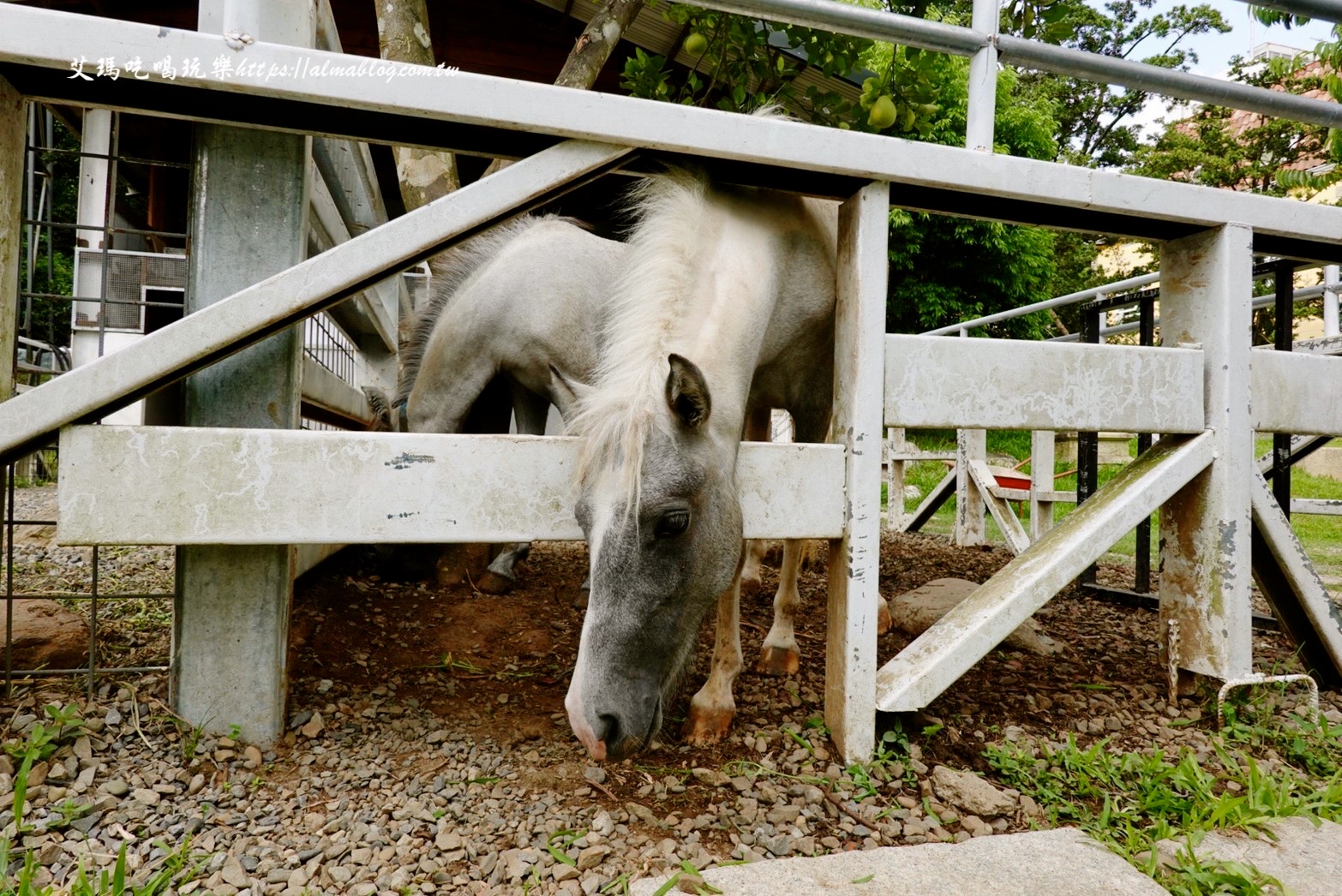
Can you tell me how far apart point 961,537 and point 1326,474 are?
10.4 meters

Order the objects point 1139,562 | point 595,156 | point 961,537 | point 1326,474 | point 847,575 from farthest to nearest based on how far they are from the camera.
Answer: point 1326,474, point 961,537, point 1139,562, point 847,575, point 595,156

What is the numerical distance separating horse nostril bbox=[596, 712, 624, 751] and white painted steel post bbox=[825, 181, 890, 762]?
2.48ft

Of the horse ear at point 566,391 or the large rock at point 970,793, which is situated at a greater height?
the horse ear at point 566,391

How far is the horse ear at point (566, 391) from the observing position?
7.26 feet

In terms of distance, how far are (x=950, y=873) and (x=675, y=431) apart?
4.00ft

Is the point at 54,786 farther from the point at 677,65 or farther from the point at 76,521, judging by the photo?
the point at 677,65

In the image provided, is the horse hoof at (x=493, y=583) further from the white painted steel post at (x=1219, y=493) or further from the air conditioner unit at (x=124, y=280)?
the white painted steel post at (x=1219, y=493)

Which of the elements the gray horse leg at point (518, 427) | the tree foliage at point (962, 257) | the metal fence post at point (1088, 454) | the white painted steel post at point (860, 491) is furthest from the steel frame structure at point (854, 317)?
the tree foliage at point (962, 257)

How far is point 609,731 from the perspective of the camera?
1876 millimetres

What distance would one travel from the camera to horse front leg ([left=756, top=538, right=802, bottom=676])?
3.03 m

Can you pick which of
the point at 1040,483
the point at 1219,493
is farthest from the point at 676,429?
the point at 1040,483

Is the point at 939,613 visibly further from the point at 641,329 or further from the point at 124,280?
the point at 124,280

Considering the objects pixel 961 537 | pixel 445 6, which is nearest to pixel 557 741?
pixel 961 537

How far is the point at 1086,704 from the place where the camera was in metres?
2.69
